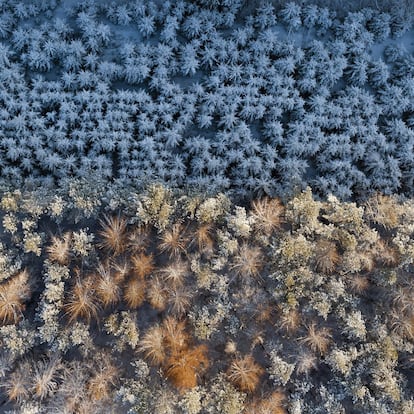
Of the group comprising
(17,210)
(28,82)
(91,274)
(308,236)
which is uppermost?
(28,82)

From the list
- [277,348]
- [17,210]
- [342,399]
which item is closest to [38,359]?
[17,210]

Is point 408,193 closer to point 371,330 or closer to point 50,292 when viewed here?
point 371,330

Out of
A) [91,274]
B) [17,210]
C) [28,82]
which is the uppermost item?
[28,82]

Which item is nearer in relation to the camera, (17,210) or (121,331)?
(121,331)

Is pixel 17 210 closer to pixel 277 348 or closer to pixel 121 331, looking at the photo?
pixel 121 331

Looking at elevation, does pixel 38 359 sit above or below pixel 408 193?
below

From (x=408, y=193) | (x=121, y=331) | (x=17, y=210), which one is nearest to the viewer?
(x=121, y=331)

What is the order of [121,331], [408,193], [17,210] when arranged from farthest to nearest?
[408,193], [17,210], [121,331]

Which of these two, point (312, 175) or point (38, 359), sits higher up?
point (312, 175)

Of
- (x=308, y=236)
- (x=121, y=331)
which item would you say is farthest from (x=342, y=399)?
(x=121, y=331)
